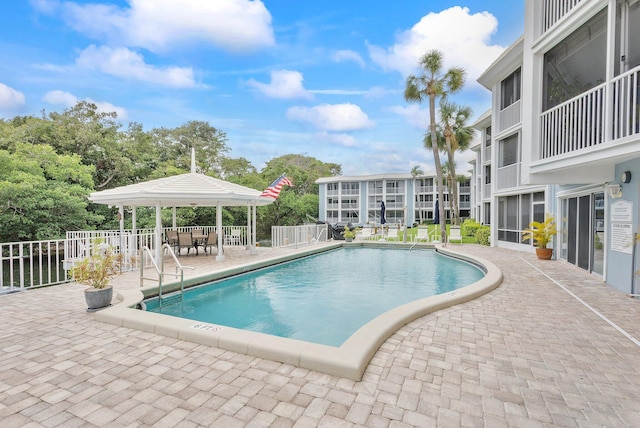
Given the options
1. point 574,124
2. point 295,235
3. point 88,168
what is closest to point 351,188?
point 295,235

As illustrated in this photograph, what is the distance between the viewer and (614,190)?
262 inches

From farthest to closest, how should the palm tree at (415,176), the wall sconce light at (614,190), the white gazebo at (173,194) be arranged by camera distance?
the palm tree at (415,176)
the white gazebo at (173,194)
the wall sconce light at (614,190)

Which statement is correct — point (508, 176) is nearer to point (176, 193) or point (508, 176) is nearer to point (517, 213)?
point (517, 213)

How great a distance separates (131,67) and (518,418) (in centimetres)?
2336

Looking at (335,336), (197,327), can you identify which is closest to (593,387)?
(335,336)

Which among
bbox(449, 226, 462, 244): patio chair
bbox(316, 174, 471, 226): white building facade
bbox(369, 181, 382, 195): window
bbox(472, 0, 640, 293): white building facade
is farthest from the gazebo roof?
bbox(369, 181, 382, 195): window

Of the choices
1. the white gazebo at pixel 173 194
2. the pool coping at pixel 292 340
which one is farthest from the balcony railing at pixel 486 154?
the pool coping at pixel 292 340

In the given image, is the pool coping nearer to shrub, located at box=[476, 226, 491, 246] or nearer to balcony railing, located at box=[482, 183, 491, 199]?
shrub, located at box=[476, 226, 491, 246]

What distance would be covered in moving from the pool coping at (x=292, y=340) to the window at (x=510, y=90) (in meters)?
11.9

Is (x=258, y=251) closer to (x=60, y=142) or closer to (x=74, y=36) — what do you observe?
(x=74, y=36)

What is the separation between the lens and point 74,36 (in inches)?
620

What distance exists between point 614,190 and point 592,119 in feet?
6.59

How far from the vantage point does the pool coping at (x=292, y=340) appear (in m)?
3.28

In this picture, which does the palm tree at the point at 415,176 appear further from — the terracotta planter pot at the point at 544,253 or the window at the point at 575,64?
the window at the point at 575,64
